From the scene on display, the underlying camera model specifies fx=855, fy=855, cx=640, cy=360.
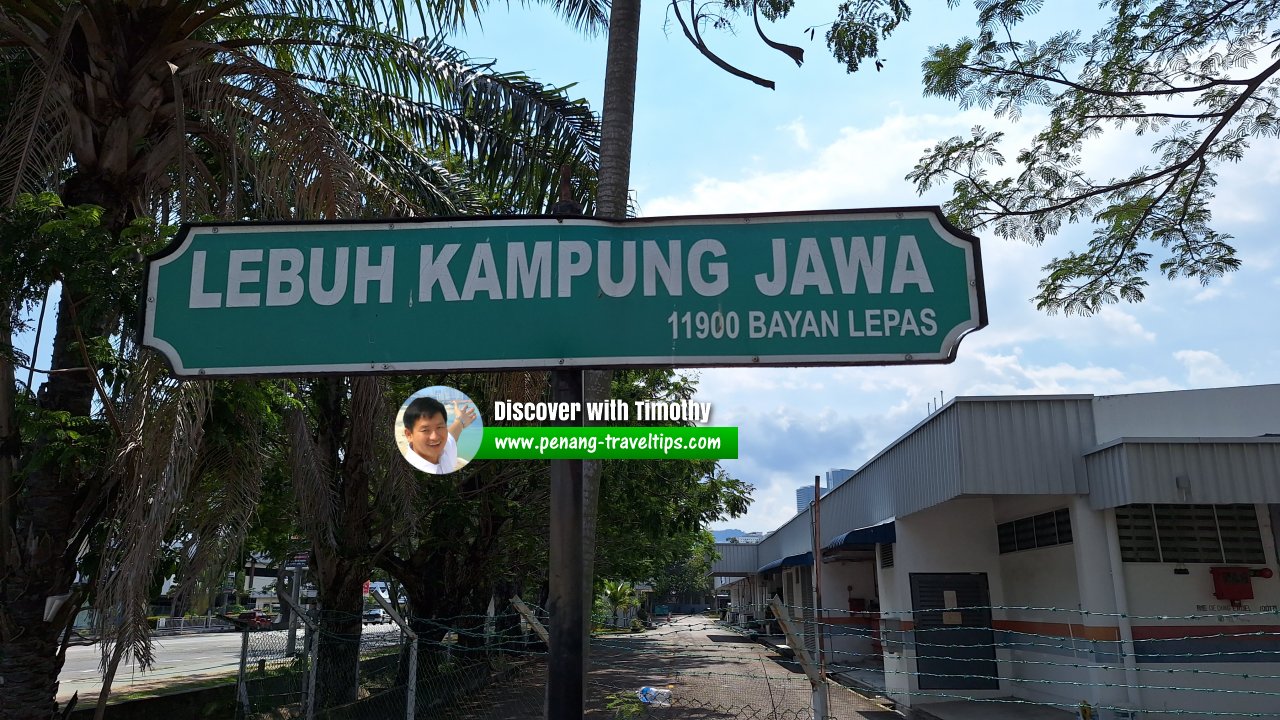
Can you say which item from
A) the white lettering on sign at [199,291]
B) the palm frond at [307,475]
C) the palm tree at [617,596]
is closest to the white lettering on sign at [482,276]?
the white lettering on sign at [199,291]

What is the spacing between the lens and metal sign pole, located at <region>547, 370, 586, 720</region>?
7.32 ft

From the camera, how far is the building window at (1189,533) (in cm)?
1192

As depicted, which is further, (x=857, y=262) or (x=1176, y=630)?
(x=1176, y=630)

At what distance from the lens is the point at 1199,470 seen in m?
11.1

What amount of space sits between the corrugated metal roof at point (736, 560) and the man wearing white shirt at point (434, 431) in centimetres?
3953

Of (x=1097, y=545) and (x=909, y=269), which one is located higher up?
(x=909, y=269)

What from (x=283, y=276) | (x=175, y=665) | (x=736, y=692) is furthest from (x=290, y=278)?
(x=175, y=665)

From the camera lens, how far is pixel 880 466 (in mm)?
17391

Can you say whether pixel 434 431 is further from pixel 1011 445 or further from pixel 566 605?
pixel 1011 445

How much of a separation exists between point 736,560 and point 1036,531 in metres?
29.3

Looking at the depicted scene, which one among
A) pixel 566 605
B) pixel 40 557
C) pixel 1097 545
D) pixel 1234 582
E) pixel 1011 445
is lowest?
pixel 1234 582

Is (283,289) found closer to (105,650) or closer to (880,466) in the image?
(105,650)

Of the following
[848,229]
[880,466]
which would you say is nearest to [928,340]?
[848,229]

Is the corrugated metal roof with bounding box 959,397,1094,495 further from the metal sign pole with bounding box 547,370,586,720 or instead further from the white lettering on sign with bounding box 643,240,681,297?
the metal sign pole with bounding box 547,370,586,720
